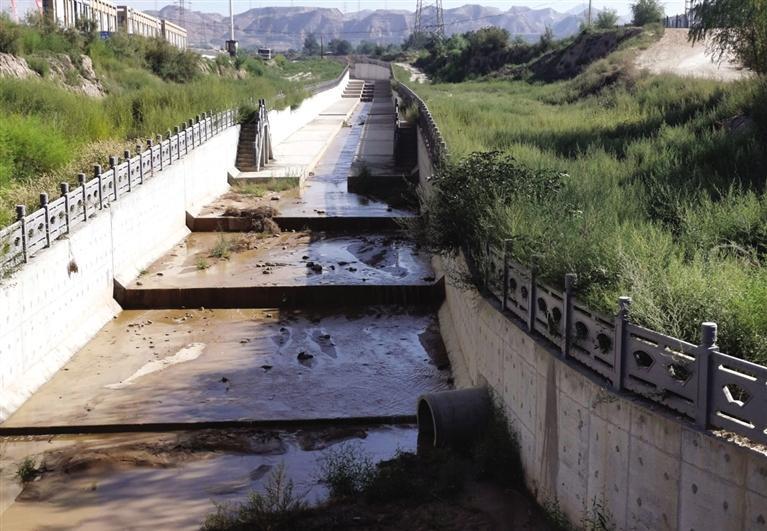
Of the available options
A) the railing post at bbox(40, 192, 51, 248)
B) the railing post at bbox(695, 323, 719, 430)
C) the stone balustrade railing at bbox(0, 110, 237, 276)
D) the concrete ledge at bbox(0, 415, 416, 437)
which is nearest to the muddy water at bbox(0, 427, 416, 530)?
the concrete ledge at bbox(0, 415, 416, 437)

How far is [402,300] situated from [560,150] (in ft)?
18.2

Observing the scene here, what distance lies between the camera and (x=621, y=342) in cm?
740

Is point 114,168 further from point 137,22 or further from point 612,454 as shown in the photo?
point 137,22

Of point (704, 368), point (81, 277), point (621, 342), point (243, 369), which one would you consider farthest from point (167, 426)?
point (704, 368)

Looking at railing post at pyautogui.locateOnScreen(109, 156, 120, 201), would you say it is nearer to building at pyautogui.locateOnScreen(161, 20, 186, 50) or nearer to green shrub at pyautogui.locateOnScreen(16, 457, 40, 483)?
green shrub at pyautogui.locateOnScreen(16, 457, 40, 483)

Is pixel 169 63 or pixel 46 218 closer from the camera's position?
pixel 46 218

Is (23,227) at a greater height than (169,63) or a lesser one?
lesser

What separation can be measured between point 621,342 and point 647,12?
223 ft

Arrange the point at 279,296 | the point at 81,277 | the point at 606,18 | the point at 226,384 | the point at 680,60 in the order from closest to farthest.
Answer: the point at 226,384 < the point at 81,277 < the point at 279,296 < the point at 680,60 < the point at 606,18

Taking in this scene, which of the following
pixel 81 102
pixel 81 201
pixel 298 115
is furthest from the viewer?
pixel 298 115

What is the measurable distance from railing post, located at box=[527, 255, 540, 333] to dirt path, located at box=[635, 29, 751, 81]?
27.7 m

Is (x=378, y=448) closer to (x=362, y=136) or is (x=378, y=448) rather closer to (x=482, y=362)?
(x=482, y=362)

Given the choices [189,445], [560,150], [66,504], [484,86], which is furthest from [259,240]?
[484,86]

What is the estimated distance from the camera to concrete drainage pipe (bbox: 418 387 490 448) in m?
10.3
